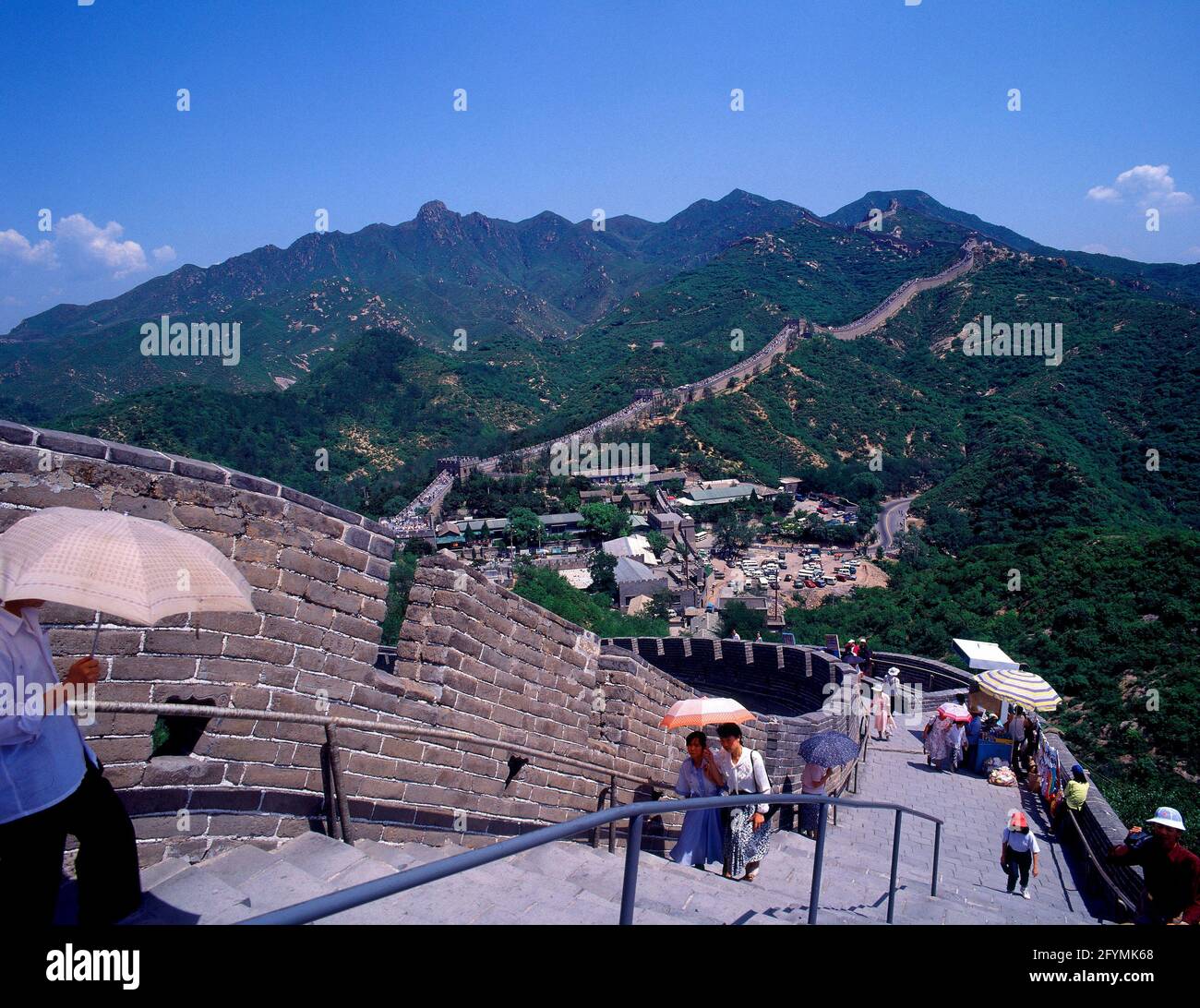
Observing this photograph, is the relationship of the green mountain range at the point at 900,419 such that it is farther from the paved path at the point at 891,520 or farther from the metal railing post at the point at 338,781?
the metal railing post at the point at 338,781

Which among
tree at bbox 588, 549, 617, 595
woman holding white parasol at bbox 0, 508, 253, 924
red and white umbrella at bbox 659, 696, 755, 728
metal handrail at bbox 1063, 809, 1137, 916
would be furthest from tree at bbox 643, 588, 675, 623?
woman holding white parasol at bbox 0, 508, 253, 924

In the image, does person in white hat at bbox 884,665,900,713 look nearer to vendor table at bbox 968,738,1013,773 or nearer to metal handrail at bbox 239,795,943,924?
vendor table at bbox 968,738,1013,773

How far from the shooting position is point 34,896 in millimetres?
2281

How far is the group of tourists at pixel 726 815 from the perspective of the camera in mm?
5047

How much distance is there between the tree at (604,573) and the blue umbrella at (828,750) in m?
34.5

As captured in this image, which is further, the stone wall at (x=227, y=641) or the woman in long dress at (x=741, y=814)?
the woman in long dress at (x=741, y=814)

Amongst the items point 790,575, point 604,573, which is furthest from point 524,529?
point 790,575

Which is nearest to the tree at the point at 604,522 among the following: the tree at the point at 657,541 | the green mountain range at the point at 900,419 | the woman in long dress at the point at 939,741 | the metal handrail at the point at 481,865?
the tree at the point at 657,541

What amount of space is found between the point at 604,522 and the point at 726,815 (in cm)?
5103

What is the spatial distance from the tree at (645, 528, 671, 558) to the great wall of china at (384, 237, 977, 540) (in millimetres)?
15371

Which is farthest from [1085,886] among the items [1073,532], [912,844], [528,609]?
[1073,532]

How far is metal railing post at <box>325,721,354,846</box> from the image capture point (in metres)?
3.55

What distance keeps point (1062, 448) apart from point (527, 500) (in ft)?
122

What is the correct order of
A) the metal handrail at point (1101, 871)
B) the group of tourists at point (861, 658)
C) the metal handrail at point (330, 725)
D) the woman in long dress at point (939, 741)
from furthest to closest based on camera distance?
1. the group of tourists at point (861, 658)
2. the woman in long dress at point (939, 741)
3. the metal handrail at point (1101, 871)
4. the metal handrail at point (330, 725)
